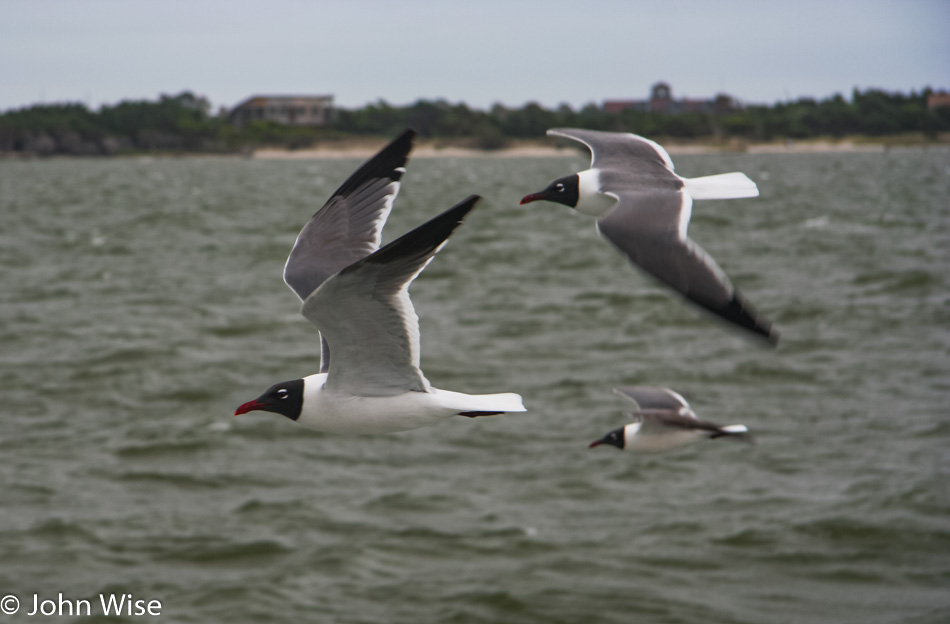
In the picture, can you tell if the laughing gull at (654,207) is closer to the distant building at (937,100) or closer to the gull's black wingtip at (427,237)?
the gull's black wingtip at (427,237)

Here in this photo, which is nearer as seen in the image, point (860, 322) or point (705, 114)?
point (860, 322)

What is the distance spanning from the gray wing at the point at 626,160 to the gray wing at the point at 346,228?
1038 mm

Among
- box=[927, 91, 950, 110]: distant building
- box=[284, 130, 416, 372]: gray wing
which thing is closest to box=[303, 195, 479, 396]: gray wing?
box=[284, 130, 416, 372]: gray wing

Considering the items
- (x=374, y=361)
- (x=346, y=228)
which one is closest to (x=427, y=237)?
(x=374, y=361)

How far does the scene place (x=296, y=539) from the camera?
12258 millimetres

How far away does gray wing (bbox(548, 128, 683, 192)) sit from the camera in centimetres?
489

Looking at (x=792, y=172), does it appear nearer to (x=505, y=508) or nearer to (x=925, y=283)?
(x=925, y=283)

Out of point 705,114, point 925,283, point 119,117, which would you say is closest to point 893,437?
point 925,283

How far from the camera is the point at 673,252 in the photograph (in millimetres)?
3877

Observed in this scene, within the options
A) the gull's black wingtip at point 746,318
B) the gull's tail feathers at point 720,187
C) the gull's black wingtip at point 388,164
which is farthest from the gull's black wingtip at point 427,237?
the gull's tail feathers at point 720,187

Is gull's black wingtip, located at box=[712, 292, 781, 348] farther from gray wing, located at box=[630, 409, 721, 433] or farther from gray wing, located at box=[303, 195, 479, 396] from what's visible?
gray wing, located at box=[630, 409, 721, 433]

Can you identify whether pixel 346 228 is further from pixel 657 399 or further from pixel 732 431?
pixel 657 399

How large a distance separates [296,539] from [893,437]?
803 centimetres

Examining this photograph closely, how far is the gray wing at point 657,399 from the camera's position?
785 centimetres
